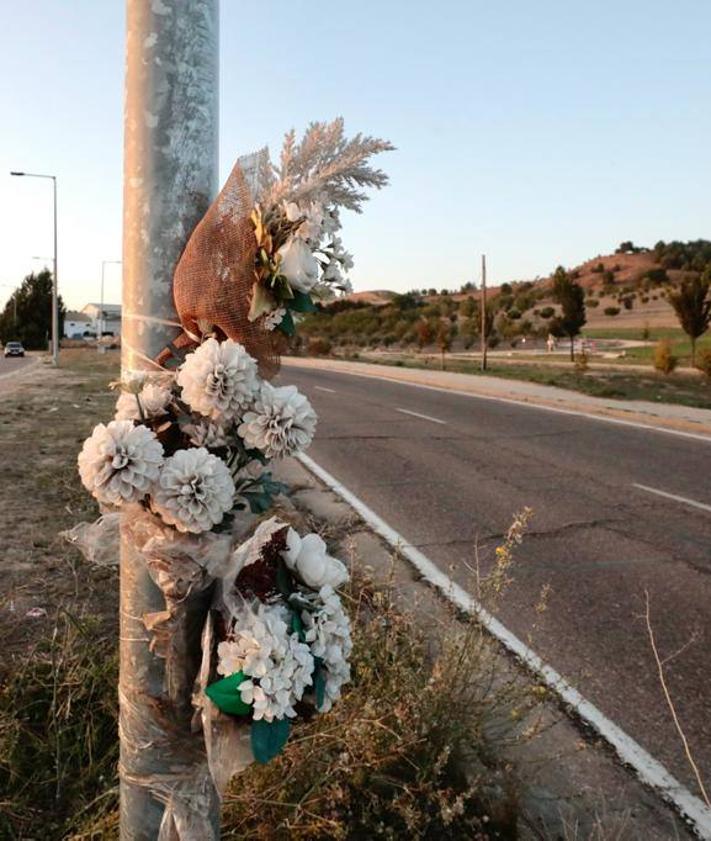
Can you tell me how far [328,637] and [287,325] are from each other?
78 cm

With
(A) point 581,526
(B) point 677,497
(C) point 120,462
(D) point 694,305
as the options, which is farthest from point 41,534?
(D) point 694,305

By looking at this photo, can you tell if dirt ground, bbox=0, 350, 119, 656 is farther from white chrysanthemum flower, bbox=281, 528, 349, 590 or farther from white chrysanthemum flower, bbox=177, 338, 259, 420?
white chrysanthemum flower, bbox=177, 338, 259, 420

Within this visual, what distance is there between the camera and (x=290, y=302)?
1.86 meters

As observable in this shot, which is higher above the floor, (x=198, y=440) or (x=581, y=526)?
(x=198, y=440)

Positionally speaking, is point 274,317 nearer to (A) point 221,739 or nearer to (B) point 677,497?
(A) point 221,739

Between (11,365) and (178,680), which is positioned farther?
(11,365)

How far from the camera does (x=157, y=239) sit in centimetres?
188

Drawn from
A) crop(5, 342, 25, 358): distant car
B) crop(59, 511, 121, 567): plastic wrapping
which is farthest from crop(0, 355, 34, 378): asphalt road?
crop(59, 511, 121, 567): plastic wrapping

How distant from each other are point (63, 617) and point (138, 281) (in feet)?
8.12

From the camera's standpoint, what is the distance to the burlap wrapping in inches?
69.7

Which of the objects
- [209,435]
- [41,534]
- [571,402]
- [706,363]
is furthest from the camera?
[706,363]

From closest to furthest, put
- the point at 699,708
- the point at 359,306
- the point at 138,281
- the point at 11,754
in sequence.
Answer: the point at 138,281 → the point at 11,754 → the point at 699,708 → the point at 359,306

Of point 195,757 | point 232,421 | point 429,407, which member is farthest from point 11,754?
point 429,407

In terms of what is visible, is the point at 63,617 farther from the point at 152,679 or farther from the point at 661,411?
the point at 661,411
